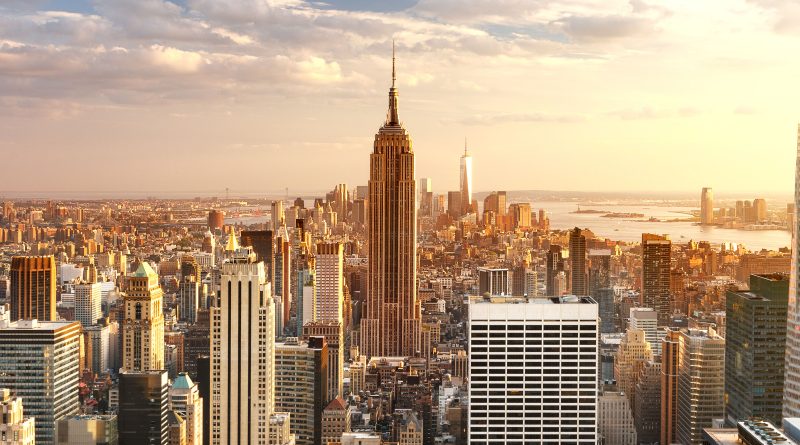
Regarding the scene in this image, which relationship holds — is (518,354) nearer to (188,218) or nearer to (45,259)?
(188,218)

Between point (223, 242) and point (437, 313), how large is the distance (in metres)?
9.60

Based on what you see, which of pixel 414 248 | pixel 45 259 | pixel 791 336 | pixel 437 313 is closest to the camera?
pixel 791 336

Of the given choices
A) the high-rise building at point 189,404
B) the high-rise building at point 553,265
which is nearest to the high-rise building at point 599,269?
the high-rise building at point 553,265

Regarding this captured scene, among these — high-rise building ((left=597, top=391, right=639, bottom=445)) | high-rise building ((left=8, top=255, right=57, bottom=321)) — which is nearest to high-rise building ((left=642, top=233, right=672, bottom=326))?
high-rise building ((left=597, top=391, right=639, bottom=445))

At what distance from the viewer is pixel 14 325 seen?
16.0m

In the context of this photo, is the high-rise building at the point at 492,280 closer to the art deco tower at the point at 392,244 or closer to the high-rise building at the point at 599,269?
the high-rise building at the point at 599,269

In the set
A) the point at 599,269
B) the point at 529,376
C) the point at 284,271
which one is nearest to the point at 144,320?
the point at 284,271

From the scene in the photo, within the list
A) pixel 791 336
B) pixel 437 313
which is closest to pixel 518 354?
pixel 791 336

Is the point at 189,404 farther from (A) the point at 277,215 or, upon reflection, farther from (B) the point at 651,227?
(B) the point at 651,227

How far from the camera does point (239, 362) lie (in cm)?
1331

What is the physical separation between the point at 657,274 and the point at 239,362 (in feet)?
22.7

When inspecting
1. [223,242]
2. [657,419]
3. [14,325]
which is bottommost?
[657,419]

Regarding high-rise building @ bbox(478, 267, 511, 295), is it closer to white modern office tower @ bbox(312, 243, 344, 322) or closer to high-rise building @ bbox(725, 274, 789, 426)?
high-rise building @ bbox(725, 274, 789, 426)

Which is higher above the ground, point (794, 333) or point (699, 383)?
point (794, 333)
